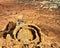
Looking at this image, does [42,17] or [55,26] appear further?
[42,17]

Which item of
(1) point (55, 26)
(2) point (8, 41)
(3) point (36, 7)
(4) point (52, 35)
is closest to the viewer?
(2) point (8, 41)

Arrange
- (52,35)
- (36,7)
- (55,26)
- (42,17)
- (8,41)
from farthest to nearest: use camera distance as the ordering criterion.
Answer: (36,7), (42,17), (55,26), (52,35), (8,41)

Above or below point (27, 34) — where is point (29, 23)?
above

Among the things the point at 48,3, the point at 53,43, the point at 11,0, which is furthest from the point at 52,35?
the point at 11,0

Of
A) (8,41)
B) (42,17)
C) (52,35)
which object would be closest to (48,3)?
(42,17)

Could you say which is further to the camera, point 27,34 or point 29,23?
point 29,23

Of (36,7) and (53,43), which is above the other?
(36,7)

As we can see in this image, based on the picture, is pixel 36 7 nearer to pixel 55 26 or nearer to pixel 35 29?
pixel 55 26
